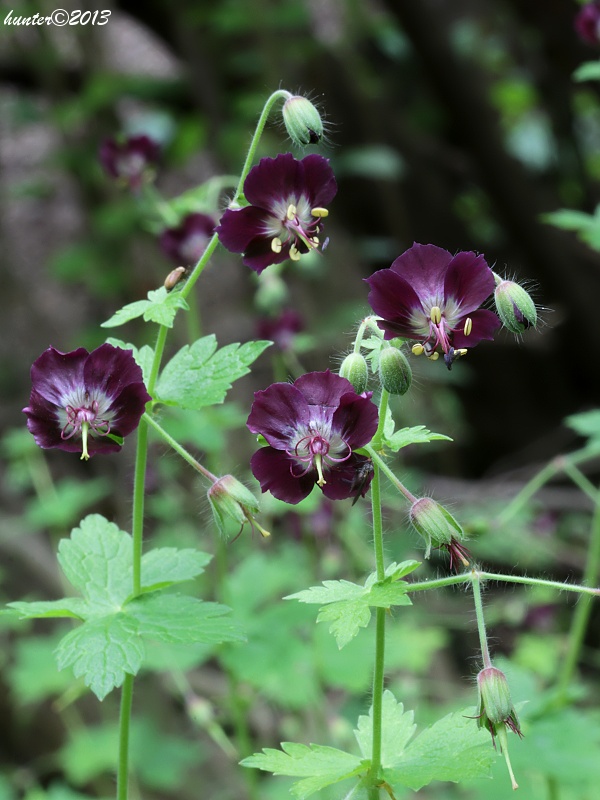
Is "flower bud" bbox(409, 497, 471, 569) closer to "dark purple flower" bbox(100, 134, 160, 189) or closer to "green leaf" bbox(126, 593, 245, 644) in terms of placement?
"green leaf" bbox(126, 593, 245, 644)

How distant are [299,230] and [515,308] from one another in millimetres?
326

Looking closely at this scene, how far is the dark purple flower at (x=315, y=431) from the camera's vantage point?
107 cm

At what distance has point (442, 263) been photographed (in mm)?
1101

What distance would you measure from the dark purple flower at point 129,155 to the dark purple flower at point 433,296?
173 centimetres

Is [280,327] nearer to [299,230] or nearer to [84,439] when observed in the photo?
[299,230]

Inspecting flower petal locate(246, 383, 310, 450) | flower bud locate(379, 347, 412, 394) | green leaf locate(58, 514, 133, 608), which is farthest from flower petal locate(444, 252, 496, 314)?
green leaf locate(58, 514, 133, 608)

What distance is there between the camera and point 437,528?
1.05 m

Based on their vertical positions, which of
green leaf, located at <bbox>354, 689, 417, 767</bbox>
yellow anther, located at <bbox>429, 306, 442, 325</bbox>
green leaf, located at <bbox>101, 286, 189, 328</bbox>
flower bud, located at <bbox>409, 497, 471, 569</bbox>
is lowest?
green leaf, located at <bbox>354, 689, 417, 767</bbox>

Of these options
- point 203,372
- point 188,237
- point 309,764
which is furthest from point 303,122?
point 188,237

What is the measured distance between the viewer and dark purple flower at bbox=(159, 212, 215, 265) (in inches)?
98.2

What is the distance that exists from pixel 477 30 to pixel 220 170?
235cm

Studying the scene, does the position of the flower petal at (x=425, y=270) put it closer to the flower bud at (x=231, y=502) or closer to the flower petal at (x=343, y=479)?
the flower petal at (x=343, y=479)

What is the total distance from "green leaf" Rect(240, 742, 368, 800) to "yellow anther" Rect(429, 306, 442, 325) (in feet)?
1.97

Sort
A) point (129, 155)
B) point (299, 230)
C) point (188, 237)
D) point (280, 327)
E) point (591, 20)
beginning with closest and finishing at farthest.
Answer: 1. point (299, 230)
2. point (591, 20)
3. point (188, 237)
4. point (129, 155)
5. point (280, 327)
